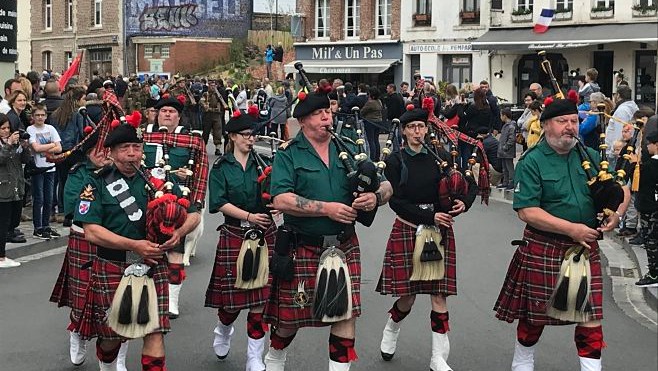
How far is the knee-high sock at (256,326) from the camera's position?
23.0ft

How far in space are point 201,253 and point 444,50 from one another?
2656 cm

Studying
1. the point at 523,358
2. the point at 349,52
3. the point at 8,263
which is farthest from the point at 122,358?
the point at 349,52

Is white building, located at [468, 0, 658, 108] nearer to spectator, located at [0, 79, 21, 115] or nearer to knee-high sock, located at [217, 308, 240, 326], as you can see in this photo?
spectator, located at [0, 79, 21, 115]

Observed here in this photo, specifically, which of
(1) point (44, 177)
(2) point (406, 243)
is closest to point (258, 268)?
(2) point (406, 243)

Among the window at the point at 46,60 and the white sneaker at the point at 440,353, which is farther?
the window at the point at 46,60

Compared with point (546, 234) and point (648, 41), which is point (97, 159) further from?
point (648, 41)

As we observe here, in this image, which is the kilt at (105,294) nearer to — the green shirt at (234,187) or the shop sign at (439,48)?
the green shirt at (234,187)

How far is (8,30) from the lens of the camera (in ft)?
56.4

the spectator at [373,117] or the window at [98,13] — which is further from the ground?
the window at [98,13]

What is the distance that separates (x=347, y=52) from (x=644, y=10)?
46.0 feet

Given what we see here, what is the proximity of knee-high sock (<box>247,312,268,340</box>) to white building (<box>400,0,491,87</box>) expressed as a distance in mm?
28432

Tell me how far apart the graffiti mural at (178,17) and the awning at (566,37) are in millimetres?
20261

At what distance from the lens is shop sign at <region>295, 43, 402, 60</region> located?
39531mm

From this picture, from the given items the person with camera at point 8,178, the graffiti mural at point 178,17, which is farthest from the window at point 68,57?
the person with camera at point 8,178
